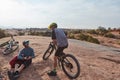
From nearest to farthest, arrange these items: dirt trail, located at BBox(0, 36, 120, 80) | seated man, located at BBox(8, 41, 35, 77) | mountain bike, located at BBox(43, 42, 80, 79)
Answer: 1. mountain bike, located at BBox(43, 42, 80, 79)
2. dirt trail, located at BBox(0, 36, 120, 80)
3. seated man, located at BBox(8, 41, 35, 77)

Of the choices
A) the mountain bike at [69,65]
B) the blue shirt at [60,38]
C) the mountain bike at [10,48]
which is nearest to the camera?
the mountain bike at [69,65]

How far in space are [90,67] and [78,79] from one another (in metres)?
1.43

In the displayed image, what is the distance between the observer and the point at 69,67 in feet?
30.6

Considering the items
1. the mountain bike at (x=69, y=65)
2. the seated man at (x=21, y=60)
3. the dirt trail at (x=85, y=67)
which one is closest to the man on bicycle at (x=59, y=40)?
the mountain bike at (x=69, y=65)

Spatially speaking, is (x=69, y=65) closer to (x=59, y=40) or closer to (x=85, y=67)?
(x=59, y=40)

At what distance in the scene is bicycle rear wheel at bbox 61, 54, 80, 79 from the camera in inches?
359

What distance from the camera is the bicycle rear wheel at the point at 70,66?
9.12 metres

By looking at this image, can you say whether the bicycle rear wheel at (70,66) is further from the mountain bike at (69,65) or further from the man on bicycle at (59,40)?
the man on bicycle at (59,40)

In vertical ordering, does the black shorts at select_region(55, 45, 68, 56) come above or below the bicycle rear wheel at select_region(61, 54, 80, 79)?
above

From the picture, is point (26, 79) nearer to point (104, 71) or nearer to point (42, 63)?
point (42, 63)

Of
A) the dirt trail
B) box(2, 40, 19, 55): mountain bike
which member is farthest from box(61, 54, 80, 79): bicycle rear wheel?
box(2, 40, 19, 55): mountain bike

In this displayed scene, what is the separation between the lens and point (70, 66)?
9242mm

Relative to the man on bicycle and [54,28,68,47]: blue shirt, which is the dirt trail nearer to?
the man on bicycle

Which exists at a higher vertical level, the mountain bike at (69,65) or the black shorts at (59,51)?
the black shorts at (59,51)
